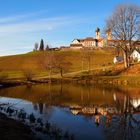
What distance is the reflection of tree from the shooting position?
2618cm

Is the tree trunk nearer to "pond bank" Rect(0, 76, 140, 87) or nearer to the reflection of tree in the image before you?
"pond bank" Rect(0, 76, 140, 87)

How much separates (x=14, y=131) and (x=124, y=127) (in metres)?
9.76

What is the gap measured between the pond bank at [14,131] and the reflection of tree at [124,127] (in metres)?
6.14

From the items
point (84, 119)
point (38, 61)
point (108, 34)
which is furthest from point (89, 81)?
point (38, 61)

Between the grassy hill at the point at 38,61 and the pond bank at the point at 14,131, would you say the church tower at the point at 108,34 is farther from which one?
the pond bank at the point at 14,131

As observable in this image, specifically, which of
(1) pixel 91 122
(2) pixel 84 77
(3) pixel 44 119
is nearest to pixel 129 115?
(1) pixel 91 122

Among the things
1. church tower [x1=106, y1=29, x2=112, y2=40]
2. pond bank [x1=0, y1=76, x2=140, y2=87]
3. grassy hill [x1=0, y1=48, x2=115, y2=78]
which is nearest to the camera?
pond bank [x1=0, y1=76, x2=140, y2=87]

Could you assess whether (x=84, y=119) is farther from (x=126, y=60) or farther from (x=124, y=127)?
(x=126, y=60)

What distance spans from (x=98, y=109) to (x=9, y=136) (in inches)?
760

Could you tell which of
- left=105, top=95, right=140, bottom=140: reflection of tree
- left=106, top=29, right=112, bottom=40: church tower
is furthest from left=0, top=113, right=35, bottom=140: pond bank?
left=106, top=29, right=112, bottom=40: church tower

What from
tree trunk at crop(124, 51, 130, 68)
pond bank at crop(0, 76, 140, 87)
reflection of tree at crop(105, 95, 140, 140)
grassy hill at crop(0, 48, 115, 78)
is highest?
grassy hill at crop(0, 48, 115, 78)

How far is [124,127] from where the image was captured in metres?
29.4

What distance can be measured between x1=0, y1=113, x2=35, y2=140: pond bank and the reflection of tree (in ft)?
20.2

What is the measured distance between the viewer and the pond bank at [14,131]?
22672 mm
